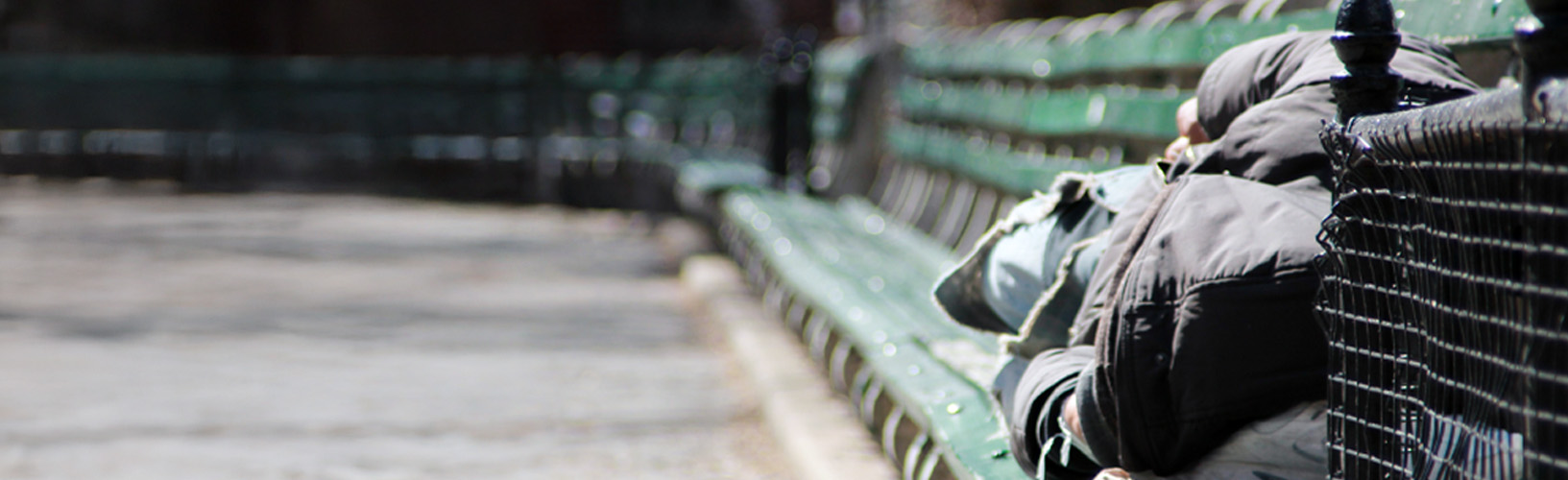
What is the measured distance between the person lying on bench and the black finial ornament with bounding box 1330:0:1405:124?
0.57 ft

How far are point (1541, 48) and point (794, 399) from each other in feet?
12.3

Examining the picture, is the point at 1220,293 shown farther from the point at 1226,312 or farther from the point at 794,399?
the point at 794,399

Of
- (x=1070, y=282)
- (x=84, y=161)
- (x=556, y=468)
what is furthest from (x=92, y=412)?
(x=84, y=161)

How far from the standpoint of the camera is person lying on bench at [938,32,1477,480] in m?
1.94

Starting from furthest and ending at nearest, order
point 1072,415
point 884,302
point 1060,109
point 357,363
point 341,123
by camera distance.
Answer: point 341,123, point 357,363, point 1060,109, point 884,302, point 1072,415

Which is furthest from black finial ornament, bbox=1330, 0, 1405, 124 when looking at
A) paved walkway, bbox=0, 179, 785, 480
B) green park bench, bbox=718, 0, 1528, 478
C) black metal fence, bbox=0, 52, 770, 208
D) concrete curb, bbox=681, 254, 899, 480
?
black metal fence, bbox=0, 52, 770, 208

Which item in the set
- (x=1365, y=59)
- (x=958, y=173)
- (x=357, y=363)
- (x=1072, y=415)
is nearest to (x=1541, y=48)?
(x=1365, y=59)

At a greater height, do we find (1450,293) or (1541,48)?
(1541,48)

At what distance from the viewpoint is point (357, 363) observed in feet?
19.9

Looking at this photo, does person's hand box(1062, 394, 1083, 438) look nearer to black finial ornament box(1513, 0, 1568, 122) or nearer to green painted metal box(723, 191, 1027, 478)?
green painted metal box(723, 191, 1027, 478)

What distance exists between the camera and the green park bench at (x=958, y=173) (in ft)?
10.3

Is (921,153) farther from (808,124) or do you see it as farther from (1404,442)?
(1404,442)

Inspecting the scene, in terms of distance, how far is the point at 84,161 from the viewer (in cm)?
1677

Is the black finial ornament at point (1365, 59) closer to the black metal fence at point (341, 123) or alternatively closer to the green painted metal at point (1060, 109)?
the green painted metal at point (1060, 109)
